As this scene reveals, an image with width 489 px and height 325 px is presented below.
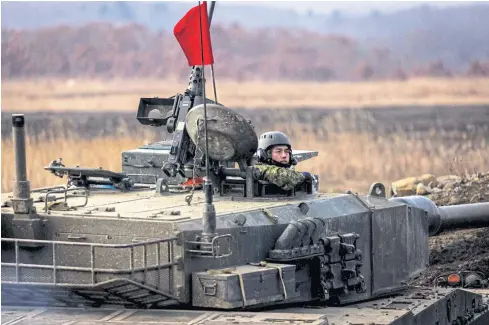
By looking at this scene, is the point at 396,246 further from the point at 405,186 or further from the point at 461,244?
the point at 405,186

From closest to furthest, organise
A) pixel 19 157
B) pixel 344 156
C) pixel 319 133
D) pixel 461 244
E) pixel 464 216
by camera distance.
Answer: pixel 19 157
pixel 464 216
pixel 461 244
pixel 344 156
pixel 319 133

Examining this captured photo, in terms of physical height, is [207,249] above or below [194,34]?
below

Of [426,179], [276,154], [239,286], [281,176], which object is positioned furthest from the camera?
[426,179]

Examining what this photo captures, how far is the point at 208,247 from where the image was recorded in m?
24.0

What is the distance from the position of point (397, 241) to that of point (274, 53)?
757 cm

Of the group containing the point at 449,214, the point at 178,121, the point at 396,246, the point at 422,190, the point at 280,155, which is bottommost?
the point at 396,246

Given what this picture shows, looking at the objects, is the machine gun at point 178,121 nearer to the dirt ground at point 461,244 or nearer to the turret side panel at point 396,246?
the turret side panel at point 396,246

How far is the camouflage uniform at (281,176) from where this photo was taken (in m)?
26.1

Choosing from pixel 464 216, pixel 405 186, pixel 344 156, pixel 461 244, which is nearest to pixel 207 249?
pixel 464 216

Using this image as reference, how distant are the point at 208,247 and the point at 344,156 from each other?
39.8 feet

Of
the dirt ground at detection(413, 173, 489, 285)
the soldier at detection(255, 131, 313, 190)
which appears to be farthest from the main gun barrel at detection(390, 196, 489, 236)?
the soldier at detection(255, 131, 313, 190)

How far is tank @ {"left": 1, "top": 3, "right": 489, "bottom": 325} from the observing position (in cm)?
2389

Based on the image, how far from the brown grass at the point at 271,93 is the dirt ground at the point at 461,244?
2.29m

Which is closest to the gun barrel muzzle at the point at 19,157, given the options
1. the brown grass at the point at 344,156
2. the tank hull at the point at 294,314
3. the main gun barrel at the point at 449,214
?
the tank hull at the point at 294,314
